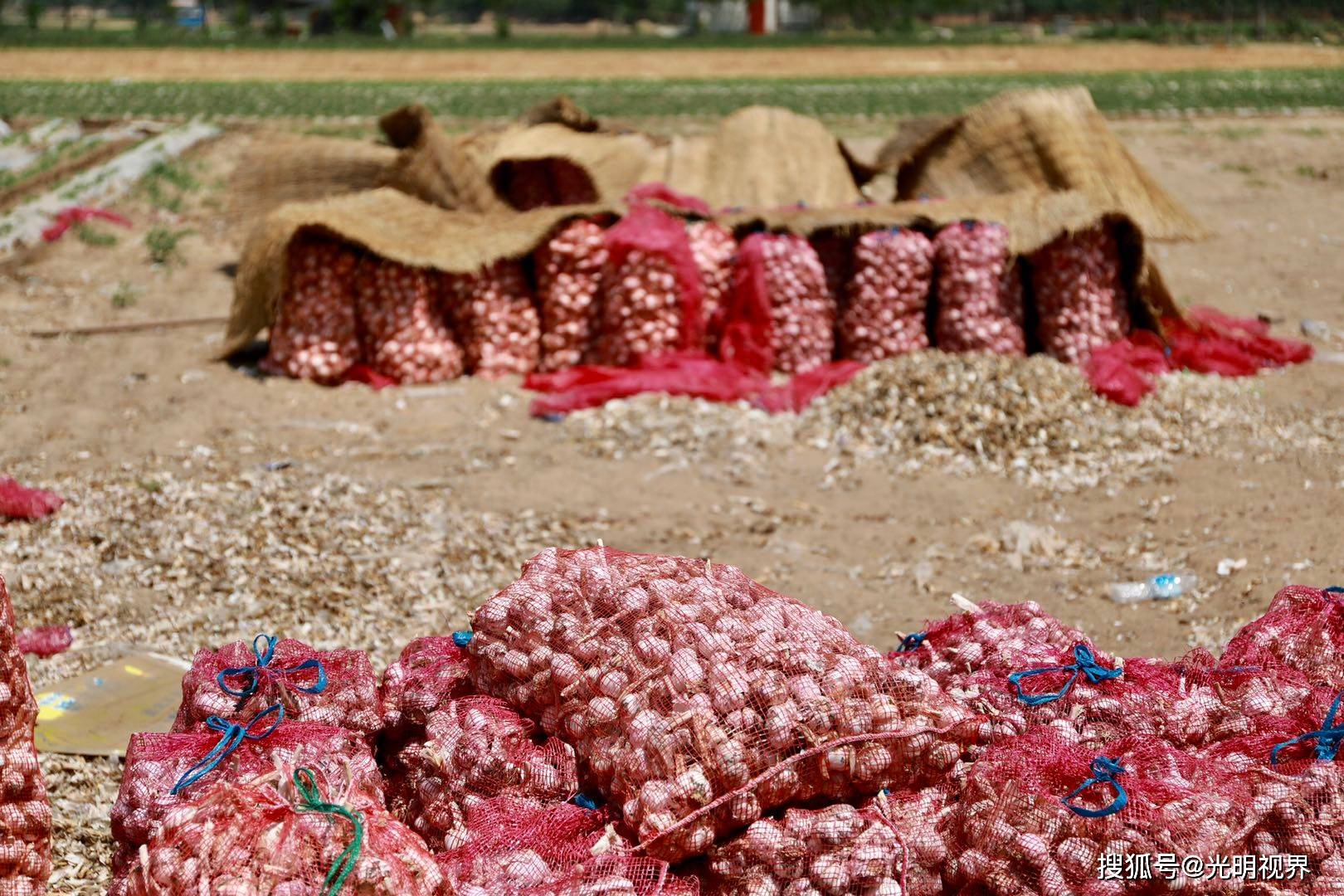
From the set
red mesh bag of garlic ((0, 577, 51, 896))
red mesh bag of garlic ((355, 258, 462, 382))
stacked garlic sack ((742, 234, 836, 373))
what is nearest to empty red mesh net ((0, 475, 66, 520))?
red mesh bag of garlic ((355, 258, 462, 382))

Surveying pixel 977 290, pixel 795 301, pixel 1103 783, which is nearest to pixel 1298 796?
pixel 1103 783

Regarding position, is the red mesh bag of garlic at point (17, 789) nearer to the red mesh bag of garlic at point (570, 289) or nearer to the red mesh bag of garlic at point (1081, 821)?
the red mesh bag of garlic at point (1081, 821)

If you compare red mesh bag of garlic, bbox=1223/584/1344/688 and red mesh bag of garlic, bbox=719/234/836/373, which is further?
red mesh bag of garlic, bbox=719/234/836/373

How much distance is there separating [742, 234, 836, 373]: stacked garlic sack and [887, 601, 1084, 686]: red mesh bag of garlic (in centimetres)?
481

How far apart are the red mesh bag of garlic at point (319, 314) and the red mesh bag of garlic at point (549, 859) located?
5.95 m

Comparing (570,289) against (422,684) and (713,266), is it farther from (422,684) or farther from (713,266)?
(422,684)

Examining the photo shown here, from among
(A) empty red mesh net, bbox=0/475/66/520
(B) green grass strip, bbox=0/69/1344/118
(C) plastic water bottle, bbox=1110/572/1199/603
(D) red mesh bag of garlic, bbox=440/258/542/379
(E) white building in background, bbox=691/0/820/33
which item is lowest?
(C) plastic water bottle, bbox=1110/572/1199/603

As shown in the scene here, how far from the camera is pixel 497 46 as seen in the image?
38344 mm

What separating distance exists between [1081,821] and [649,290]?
5.85 meters

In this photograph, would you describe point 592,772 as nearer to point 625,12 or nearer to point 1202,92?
point 1202,92

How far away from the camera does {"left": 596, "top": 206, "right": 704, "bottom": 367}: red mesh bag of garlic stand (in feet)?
27.5

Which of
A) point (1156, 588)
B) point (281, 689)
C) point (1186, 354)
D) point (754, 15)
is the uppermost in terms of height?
point (754, 15)

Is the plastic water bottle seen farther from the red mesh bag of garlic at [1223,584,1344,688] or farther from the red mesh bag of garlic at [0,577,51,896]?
the red mesh bag of garlic at [0,577,51,896]

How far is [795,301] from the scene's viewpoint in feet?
28.1
